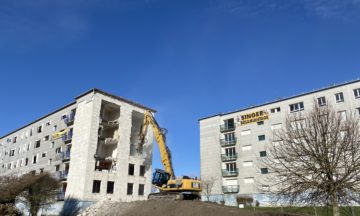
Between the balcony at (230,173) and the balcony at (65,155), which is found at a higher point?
the balcony at (65,155)

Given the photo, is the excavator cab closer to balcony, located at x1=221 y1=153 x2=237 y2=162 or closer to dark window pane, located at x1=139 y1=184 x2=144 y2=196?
dark window pane, located at x1=139 y1=184 x2=144 y2=196

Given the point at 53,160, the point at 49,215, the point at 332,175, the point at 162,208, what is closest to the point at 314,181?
the point at 332,175

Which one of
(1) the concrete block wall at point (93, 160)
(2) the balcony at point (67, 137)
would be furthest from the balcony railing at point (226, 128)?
(2) the balcony at point (67, 137)

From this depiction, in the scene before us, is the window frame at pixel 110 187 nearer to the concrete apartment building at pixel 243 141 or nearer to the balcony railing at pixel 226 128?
the concrete apartment building at pixel 243 141

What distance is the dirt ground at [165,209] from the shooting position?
22692 millimetres

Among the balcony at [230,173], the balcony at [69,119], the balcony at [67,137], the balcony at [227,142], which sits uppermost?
the balcony at [69,119]

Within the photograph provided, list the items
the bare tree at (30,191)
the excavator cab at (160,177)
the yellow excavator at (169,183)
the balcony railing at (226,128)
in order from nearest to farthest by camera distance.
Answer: the yellow excavator at (169,183) < the excavator cab at (160,177) < the bare tree at (30,191) < the balcony railing at (226,128)

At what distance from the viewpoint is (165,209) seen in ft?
88.2

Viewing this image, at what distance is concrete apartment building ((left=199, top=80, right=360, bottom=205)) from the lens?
48.9 meters

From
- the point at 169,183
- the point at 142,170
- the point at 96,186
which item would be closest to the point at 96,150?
the point at 96,186

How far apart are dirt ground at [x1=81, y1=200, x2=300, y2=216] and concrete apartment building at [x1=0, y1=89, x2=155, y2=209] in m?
5.38

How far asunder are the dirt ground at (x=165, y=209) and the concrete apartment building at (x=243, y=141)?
22.9 metres

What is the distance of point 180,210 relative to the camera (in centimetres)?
2545

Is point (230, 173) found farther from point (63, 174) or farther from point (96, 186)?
point (63, 174)
